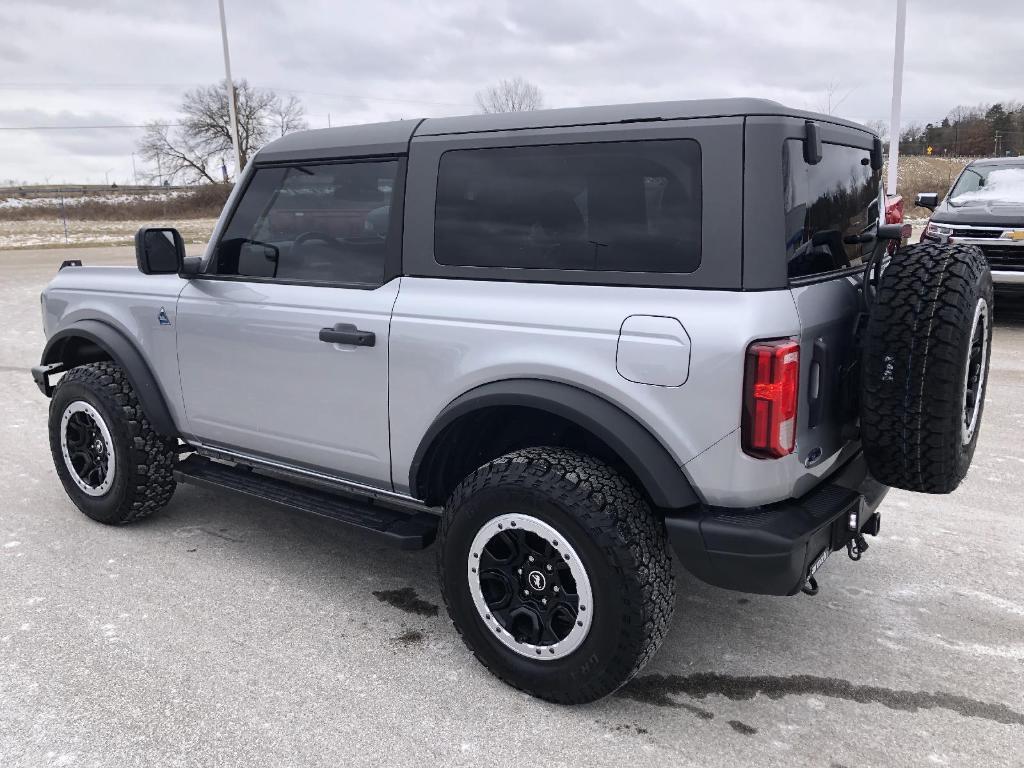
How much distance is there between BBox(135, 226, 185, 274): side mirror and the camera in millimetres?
3807

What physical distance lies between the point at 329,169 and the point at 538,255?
118 cm

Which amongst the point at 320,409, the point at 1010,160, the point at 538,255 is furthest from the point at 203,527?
the point at 1010,160

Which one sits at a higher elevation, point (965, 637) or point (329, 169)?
point (329, 169)

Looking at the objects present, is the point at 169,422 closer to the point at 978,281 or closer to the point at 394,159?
the point at 394,159

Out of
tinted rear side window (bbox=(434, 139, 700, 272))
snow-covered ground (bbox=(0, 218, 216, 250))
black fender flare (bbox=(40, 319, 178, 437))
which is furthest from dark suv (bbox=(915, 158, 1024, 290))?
snow-covered ground (bbox=(0, 218, 216, 250))

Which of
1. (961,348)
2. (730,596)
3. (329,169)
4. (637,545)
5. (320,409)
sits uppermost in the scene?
(329,169)

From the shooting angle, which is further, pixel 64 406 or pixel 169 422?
pixel 64 406

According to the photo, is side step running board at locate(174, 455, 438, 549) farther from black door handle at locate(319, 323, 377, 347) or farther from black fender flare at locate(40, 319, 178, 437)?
black door handle at locate(319, 323, 377, 347)

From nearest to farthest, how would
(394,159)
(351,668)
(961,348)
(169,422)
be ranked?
(961,348), (351,668), (394,159), (169,422)

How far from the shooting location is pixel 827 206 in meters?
2.87

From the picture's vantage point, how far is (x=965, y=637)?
10.8 feet

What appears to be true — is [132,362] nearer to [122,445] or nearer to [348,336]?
[122,445]

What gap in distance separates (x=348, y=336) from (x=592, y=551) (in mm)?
1256

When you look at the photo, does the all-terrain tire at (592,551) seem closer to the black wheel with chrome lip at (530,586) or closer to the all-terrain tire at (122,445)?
the black wheel with chrome lip at (530,586)
